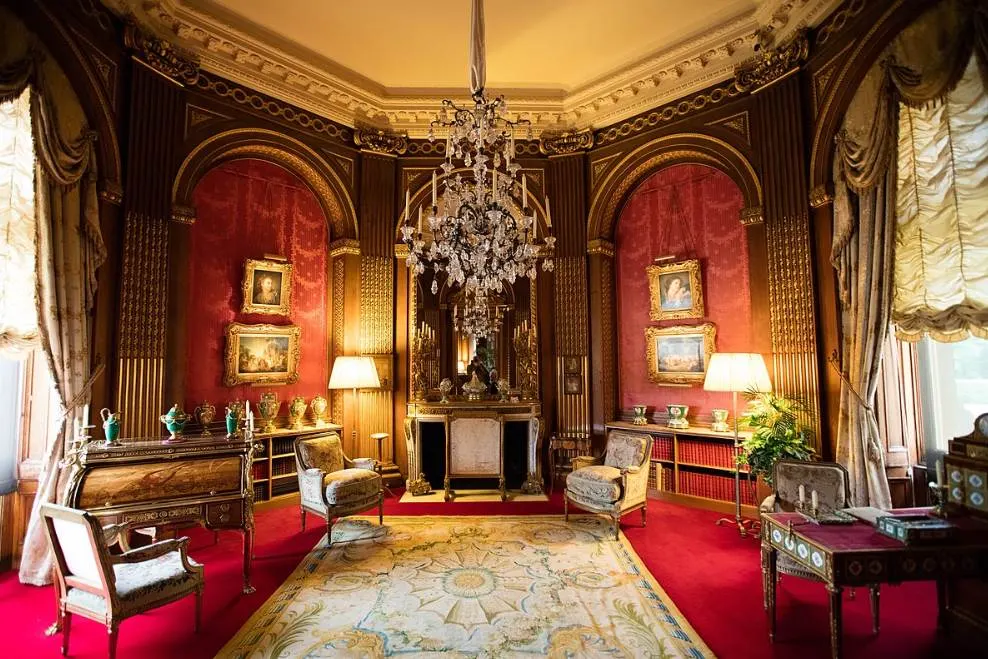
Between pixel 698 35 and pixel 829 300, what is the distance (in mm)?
3384

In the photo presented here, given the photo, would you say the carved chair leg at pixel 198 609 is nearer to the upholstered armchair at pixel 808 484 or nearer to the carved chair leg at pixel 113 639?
the carved chair leg at pixel 113 639

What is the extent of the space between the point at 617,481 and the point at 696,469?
1454 mm

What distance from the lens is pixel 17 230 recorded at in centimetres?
371

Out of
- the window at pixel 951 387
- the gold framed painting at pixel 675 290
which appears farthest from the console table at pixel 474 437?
the window at pixel 951 387

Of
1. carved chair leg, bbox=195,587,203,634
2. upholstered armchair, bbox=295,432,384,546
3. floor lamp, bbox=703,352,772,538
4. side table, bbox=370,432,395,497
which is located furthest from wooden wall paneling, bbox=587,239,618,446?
carved chair leg, bbox=195,587,203,634

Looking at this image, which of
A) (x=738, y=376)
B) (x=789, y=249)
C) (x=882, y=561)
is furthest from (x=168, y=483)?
(x=789, y=249)

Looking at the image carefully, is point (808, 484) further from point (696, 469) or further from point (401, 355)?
point (401, 355)

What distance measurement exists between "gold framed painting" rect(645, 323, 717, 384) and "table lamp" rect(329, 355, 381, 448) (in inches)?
144

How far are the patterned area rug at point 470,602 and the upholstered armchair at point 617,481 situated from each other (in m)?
0.30

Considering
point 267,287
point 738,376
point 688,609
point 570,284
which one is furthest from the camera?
point 570,284

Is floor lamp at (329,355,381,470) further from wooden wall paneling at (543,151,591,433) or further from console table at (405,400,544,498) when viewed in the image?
wooden wall paneling at (543,151,591,433)

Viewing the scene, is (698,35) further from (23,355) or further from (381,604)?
(23,355)

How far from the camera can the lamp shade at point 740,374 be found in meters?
4.57

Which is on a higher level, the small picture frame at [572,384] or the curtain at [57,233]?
the curtain at [57,233]
